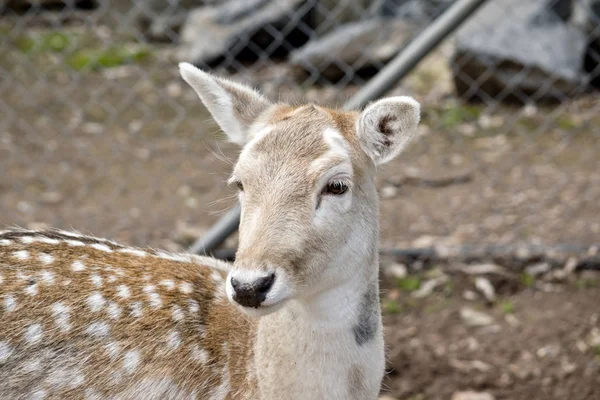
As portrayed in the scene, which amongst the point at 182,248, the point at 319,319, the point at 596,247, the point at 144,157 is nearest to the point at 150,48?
the point at 144,157

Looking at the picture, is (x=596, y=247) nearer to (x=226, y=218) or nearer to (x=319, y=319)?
(x=226, y=218)

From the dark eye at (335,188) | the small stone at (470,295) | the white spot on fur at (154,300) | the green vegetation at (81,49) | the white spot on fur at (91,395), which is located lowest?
the green vegetation at (81,49)

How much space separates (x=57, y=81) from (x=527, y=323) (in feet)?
18.4

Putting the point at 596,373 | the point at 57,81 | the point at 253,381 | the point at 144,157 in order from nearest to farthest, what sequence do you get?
1. the point at 253,381
2. the point at 596,373
3. the point at 144,157
4. the point at 57,81

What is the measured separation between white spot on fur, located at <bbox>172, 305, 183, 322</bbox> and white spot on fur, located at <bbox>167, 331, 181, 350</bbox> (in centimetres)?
5

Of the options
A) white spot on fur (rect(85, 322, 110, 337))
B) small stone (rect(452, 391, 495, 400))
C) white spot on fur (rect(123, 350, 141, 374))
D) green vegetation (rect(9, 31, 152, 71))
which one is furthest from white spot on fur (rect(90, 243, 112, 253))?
green vegetation (rect(9, 31, 152, 71))

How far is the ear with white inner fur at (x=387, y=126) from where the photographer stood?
2.86 m

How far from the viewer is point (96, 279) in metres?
3.14

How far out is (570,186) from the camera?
595 centimetres

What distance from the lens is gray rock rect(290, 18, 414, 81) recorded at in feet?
26.8

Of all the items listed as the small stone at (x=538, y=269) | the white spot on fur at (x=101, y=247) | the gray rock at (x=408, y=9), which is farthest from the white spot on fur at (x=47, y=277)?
the gray rock at (x=408, y=9)

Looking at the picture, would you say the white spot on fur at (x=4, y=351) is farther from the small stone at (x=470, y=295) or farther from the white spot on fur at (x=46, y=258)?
the small stone at (x=470, y=295)

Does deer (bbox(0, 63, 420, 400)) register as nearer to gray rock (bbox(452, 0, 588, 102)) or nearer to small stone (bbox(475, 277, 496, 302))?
small stone (bbox(475, 277, 496, 302))

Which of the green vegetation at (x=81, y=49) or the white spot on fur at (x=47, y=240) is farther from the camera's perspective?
the green vegetation at (x=81, y=49)
